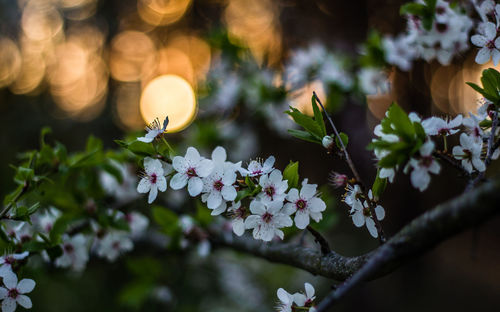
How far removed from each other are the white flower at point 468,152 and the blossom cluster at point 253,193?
13.1 inches

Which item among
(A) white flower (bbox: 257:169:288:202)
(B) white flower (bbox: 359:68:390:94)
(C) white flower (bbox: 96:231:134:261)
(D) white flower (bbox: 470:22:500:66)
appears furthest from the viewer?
(B) white flower (bbox: 359:68:390:94)

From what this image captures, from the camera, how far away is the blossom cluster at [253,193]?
894 mm

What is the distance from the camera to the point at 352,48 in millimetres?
4406

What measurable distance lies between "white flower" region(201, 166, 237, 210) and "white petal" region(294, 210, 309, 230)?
0.51ft

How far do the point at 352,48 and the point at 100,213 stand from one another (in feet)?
12.1

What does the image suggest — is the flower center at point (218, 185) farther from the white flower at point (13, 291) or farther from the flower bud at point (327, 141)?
the white flower at point (13, 291)

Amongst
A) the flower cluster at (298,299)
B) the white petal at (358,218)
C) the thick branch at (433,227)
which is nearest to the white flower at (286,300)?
the flower cluster at (298,299)

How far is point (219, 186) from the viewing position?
93cm

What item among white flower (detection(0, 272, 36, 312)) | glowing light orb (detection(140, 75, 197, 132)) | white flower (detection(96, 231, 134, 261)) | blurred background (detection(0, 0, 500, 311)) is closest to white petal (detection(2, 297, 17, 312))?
white flower (detection(0, 272, 36, 312))

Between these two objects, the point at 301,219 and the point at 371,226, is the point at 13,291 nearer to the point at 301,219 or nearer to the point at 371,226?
the point at 301,219

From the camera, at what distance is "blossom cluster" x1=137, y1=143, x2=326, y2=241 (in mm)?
894

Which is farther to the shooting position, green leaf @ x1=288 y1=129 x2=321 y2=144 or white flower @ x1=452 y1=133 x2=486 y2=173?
green leaf @ x1=288 y1=129 x2=321 y2=144

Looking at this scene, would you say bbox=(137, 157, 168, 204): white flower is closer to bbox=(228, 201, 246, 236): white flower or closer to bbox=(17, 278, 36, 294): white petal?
bbox=(228, 201, 246, 236): white flower

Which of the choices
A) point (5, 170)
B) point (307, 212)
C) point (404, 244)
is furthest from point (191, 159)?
point (5, 170)
